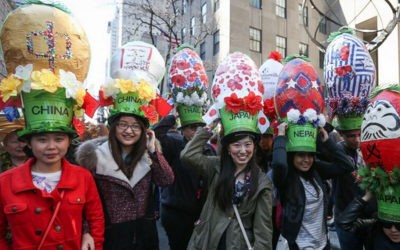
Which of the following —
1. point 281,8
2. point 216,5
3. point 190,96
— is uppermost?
point 281,8

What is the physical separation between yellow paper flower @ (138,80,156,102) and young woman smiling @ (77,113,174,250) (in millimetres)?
202

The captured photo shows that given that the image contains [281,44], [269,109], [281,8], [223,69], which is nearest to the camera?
[223,69]

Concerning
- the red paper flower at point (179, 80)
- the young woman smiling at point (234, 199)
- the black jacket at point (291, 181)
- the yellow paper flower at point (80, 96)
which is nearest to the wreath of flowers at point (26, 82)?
the yellow paper flower at point (80, 96)

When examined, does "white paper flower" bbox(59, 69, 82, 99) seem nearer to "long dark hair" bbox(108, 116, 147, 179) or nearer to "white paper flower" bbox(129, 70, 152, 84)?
"long dark hair" bbox(108, 116, 147, 179)

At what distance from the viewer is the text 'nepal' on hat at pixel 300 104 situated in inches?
108

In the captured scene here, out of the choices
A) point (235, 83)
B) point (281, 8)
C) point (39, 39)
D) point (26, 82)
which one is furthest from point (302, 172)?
point (281, 8)

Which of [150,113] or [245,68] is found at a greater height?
[245,68]

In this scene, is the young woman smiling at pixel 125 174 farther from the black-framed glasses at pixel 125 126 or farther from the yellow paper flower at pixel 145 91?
the yellow paper flower at pixel 145 91

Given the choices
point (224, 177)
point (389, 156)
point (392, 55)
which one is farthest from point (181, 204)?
point (392, 55)

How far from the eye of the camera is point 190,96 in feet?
12.4

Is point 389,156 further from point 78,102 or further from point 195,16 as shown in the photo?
point 195,16

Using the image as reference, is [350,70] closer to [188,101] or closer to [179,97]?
[188,101]

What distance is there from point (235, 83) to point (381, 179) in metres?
1.53

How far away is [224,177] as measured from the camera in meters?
2.50
